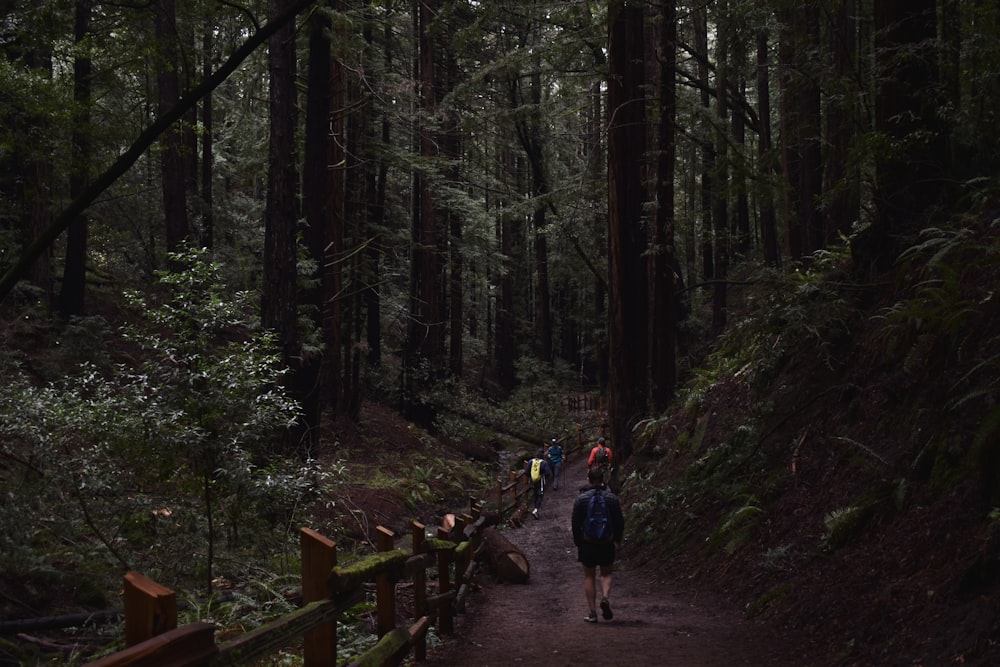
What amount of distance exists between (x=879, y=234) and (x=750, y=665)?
6.79 metres

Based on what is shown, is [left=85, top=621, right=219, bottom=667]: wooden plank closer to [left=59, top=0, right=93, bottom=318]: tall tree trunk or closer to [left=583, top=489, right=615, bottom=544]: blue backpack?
[left=583, top=489, right=615, bottom=544]: blue backpack

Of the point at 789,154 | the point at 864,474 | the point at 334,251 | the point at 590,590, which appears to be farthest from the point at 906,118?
the point at 334,251

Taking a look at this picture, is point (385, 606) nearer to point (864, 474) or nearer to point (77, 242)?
point (864, 474)

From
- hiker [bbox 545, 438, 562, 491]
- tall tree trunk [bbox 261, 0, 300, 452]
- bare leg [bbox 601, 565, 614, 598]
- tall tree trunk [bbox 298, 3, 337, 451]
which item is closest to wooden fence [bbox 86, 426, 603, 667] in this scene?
bare leg [bbox 601, 565, 614, 598]

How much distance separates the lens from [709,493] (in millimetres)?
12203

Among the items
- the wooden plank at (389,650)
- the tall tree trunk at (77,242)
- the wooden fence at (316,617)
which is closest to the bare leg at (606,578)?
the wooden fence at (316,617)

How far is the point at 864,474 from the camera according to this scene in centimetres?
852

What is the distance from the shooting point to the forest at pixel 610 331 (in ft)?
24.2

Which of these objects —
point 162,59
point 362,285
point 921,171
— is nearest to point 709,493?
point 921,171

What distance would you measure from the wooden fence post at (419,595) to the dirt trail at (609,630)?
0.31 m

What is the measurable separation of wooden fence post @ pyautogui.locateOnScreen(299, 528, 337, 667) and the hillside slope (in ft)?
12.7

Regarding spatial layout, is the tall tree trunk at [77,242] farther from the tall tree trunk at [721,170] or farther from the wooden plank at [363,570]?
the wooden plank at [363,570]

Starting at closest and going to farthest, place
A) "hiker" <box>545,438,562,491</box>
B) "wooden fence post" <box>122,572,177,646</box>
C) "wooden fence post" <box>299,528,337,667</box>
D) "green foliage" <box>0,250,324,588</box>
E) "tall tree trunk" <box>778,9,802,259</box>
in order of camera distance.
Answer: "wooden fence post" <box>122,572,177,646</box>, "wooden fence post" <box>299,528,337,667</box>, "green foliage" <box>0,250,324,588</box>, "tall tree trunk" <box>778,9,802,259</box>, "hiker" <box>545,438,562,491</box>

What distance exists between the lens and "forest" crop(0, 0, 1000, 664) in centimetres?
738
